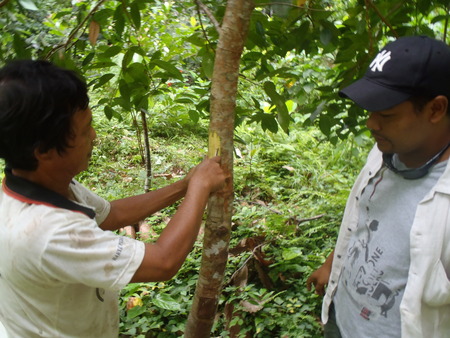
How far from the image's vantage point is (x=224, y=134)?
4.86ft

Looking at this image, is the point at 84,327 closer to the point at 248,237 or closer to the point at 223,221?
the point at 223,221

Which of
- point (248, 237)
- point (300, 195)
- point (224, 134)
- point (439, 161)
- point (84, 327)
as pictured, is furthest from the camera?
point (300, 195)

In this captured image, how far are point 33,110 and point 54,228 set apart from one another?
1.11ft

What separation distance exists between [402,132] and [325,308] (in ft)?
2.59

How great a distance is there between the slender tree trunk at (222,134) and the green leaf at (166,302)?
95 centimetres

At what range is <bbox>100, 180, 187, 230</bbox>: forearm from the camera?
5.69ft

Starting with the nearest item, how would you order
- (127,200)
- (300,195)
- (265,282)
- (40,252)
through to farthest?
(40,252), (127,200), (265,282), (300,195)

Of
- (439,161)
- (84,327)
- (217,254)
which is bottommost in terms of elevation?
(84,327)

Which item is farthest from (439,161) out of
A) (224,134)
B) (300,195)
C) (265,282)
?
(300,195)

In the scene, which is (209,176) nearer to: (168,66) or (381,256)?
(381,256)

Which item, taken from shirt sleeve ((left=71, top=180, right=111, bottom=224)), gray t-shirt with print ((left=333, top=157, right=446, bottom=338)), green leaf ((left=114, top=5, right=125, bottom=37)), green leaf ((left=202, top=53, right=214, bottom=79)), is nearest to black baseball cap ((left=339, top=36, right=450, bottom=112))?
gray t-shirt with print ((left=333, top=157, right=446, bottom=338))

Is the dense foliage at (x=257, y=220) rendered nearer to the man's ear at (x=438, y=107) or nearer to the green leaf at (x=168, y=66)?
the green leaf at (x=168, y=66)

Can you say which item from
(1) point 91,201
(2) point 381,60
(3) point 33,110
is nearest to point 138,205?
(1) point 91,201

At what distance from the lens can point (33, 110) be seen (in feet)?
3.77
